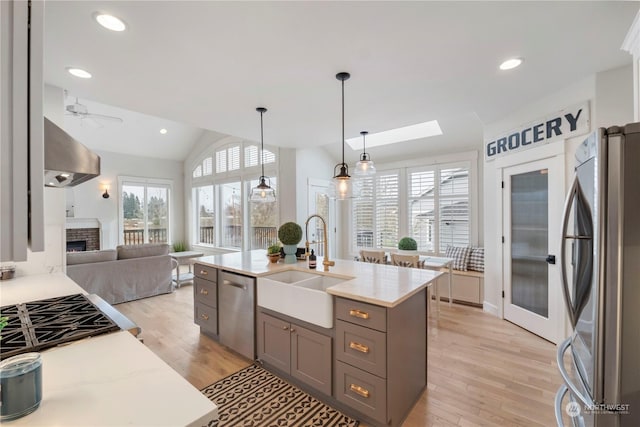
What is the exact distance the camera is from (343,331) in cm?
189

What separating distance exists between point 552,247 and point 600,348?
7.95ft

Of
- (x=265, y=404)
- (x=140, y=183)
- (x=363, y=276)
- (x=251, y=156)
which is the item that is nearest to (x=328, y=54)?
(x=363, y=276)

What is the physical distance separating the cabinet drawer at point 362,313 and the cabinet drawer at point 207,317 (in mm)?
1716

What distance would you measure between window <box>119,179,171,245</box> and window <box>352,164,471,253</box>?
5.59m

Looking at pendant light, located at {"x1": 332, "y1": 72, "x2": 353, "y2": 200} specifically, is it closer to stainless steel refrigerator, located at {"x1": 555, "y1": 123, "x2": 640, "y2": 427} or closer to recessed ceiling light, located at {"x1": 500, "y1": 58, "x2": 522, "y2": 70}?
recessed ceiling light, located at {"x1": 500, "y1": 58, "x2": 522, "y2": 70}

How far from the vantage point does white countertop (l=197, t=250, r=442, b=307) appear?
180 cm

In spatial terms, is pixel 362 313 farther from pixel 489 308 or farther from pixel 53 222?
pixel 53 222

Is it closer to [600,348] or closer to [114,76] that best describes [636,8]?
[600,348]

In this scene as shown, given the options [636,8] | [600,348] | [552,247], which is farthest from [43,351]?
[552,247]

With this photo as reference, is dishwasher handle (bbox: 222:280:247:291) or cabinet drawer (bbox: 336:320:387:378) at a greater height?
dishwasher handle (bbox: 222:280:247:291)

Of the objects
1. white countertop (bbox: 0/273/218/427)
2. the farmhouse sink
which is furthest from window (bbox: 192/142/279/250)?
white countertop (bbox: 0/273/218/427)

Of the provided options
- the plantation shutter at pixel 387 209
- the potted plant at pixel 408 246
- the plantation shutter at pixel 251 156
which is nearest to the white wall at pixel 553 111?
the potted plant at pixel 408 246

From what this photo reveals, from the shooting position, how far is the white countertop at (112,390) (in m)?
0.71

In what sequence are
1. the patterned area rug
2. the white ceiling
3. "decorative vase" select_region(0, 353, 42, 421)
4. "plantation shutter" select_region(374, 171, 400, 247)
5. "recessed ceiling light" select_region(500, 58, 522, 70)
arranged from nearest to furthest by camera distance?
1. "decorative vase" select_region(0, 353, 42, 421)
2. the white ceiling
3. the patterned area rug
4. "recessed ceiling light" select_region(500, 58, 522, 70)
5. "plantation shutter" select_region(374, 171, 400, 247)
